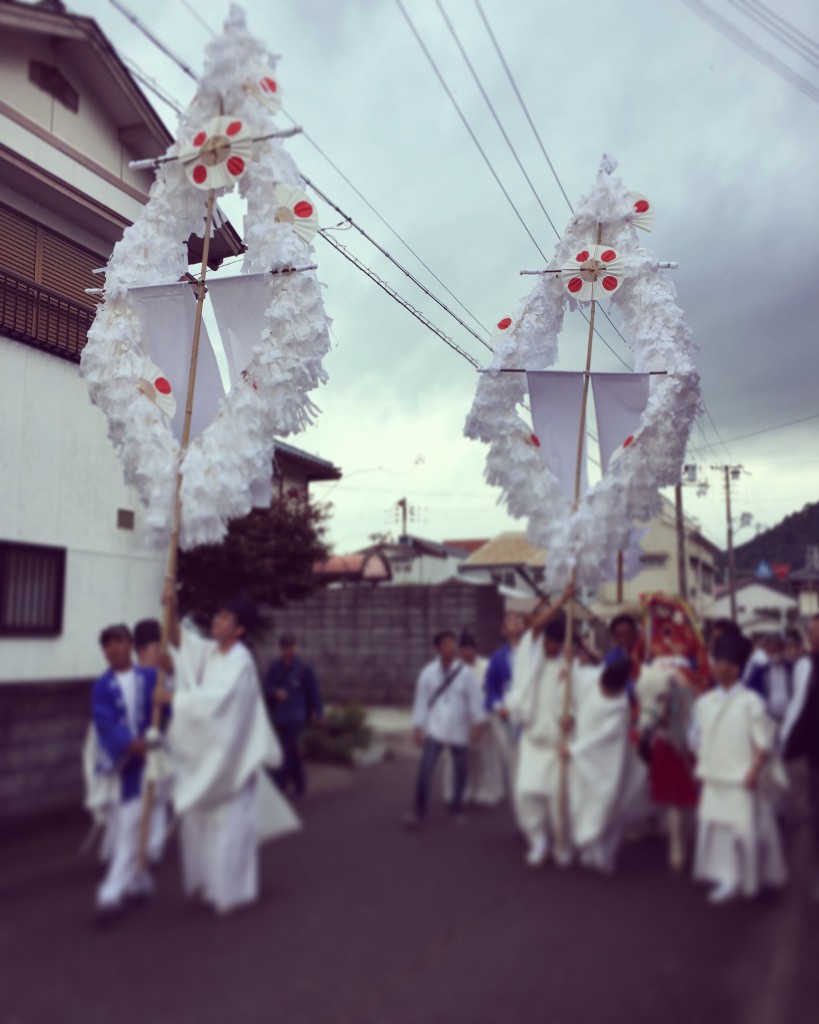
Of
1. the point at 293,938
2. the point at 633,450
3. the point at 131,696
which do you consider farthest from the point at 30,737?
the point at 633,450

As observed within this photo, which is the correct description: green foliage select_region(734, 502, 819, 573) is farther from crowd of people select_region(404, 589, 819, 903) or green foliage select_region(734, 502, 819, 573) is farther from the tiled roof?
crowd of people select_region(404, 589, 819, 903)

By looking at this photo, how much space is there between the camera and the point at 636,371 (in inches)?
287

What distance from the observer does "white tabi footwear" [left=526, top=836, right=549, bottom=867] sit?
4.77 metres

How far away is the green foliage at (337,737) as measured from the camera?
15.8 ft

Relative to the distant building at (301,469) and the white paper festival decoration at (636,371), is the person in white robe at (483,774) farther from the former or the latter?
the distant building at (301,469)

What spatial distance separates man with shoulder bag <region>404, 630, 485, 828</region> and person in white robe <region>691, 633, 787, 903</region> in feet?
4.02

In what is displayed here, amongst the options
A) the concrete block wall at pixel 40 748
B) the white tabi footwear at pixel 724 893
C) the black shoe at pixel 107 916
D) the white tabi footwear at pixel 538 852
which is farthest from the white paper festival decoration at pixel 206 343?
the white tabi footwear at pixel 724 893

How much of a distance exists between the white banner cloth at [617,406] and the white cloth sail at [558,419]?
204 millimetres

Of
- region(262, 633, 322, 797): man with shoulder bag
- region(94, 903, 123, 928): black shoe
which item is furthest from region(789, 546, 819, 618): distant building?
region(94, 903, 123, 928): black shoe

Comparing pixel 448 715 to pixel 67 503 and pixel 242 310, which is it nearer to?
pixel 242 310

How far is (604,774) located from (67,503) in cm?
772

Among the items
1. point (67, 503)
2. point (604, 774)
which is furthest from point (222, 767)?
point (67, 503)

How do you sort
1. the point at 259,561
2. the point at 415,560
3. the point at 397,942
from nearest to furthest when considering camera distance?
the point at 397,942
the point at 259,561
the point at 415,560

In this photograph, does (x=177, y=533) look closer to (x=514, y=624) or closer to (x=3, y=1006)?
(x=514, y=624)
